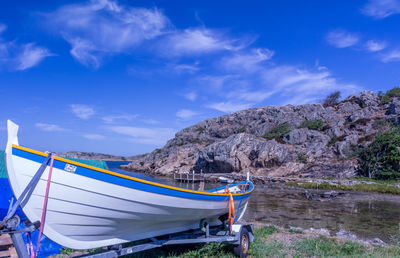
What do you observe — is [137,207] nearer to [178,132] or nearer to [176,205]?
[176,205]

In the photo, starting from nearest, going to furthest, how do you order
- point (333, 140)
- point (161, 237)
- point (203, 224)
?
point (161, 237) < point (203, 224) < point (333, 140)

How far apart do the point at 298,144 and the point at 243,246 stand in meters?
51.0

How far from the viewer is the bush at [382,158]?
3788cm

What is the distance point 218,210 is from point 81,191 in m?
3.63

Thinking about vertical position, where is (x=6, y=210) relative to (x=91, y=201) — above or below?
below

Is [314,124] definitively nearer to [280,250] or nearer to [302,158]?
[302,158]

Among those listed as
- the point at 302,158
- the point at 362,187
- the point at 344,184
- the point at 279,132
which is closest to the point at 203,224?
the point at 362,187

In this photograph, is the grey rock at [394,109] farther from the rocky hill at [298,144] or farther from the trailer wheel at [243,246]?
the trailer wheel at [243,246]

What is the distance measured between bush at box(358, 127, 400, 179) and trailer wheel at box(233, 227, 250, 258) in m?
38.4

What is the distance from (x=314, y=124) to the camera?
197 feet

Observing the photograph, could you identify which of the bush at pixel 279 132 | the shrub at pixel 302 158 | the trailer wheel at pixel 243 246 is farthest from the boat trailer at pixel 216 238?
the bush at pixel 279 132

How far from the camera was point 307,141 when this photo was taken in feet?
178

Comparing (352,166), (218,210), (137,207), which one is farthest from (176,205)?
(352,166)

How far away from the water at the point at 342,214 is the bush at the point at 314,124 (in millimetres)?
32309
